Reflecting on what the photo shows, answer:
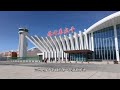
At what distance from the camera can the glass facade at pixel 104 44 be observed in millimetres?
43969

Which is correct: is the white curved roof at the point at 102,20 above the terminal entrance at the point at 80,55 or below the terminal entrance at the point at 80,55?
above

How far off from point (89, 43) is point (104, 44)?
5.62m

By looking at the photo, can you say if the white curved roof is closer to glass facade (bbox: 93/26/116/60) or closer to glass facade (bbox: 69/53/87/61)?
glass facade (bbox: 93/26/116/60)

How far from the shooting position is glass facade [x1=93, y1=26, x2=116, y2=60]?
44.0 metres

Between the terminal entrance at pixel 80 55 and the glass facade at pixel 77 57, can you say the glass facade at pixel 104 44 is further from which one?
the glass facade at pixel 77 57

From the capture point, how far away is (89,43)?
165 feet

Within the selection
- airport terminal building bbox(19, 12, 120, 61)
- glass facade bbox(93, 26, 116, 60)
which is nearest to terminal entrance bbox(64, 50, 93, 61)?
airport terminal building bbox(19, 12, 120, 61)

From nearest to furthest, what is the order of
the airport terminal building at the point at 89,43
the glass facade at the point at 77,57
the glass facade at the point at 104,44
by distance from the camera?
the airport terminal building at the point at 89,43, the glass facade at the point at 104,44, the glass facade at the point at 77,57

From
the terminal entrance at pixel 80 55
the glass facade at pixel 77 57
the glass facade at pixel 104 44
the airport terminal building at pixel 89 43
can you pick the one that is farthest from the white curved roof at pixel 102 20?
the glass facade at pixel 77 57
